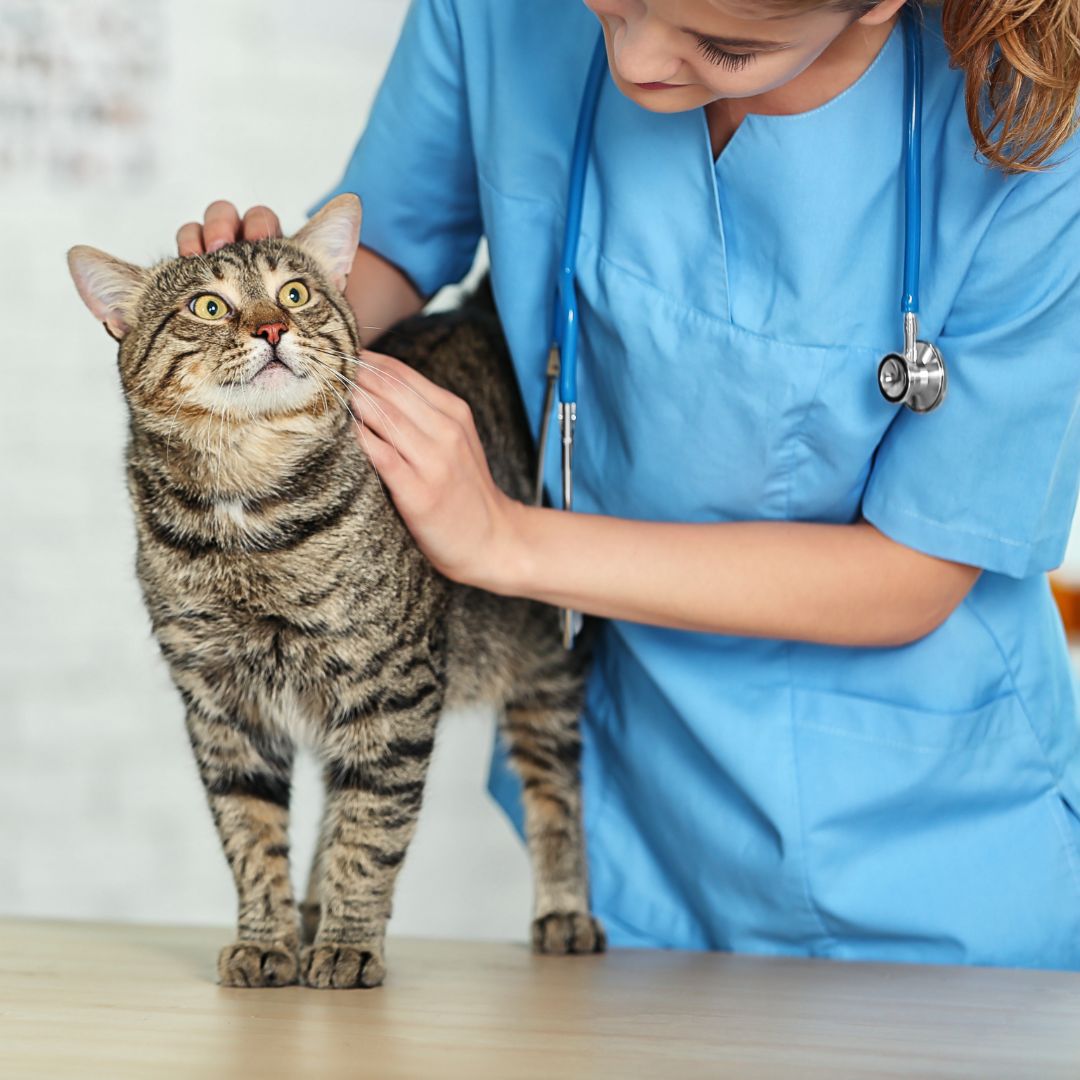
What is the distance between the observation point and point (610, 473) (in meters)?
1.23

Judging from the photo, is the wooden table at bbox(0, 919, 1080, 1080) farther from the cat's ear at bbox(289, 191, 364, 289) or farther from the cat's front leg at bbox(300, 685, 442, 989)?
the cat's ear at bbox(289, 191, 364, 289)

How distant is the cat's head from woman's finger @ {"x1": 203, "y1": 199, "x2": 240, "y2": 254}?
15mm

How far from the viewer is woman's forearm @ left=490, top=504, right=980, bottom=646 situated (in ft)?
3.62

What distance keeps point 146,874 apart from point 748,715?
1.79m

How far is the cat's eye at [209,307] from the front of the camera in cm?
116

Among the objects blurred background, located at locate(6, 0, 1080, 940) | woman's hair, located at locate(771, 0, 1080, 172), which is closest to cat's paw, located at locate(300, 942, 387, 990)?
woman's hair, located at locate(771, 0, 1080, 172)

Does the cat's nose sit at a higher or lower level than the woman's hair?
lower

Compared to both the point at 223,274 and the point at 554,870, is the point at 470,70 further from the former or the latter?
the point at 554,870

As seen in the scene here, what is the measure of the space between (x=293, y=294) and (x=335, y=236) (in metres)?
0.08

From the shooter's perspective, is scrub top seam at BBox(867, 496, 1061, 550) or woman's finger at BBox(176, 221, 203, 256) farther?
woman's finger at BBox(176, 221, 203, 256)

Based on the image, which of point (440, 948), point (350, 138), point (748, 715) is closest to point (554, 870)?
point (440, 948)

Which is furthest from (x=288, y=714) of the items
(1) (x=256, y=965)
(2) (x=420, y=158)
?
(2) (x=420, y=158)

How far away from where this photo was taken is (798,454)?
1147 millimetres

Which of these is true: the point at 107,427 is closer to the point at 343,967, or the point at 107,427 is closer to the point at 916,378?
the point at 343,967
